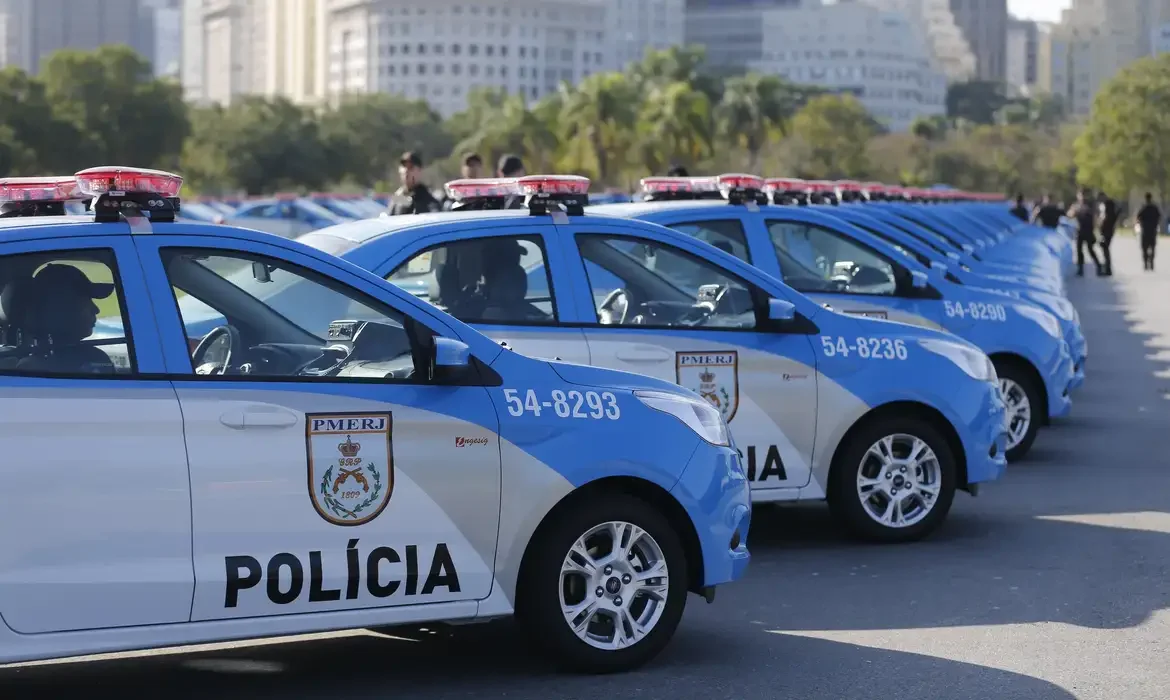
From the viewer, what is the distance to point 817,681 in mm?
6379

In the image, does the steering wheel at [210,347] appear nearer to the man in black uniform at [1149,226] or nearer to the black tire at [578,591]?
the black tire at [578,591]

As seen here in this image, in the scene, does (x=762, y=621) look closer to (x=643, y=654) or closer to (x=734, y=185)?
(x=643, y=654)

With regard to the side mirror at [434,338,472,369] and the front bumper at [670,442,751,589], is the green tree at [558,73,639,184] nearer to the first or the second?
the front bumper at [670,442,751,589]

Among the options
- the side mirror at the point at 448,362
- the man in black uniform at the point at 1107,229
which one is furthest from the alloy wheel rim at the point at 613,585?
the man in black uniform at the point at 1107,229

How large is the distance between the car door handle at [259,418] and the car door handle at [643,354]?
2874 millimetres

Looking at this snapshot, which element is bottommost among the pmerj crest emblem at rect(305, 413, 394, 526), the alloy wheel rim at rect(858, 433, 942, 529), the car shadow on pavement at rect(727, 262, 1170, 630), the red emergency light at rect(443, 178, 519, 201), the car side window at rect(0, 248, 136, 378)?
the car shadow on pavement at rect(727, 262, 1170, 630)

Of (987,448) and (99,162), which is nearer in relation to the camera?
(987,448)

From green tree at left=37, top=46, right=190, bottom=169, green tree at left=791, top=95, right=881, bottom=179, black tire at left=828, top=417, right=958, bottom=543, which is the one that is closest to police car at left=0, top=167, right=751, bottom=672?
black tire at left=828, top=417, right=958, bottom=543

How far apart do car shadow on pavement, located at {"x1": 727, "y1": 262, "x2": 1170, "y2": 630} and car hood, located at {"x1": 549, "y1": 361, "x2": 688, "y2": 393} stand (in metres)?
1.35

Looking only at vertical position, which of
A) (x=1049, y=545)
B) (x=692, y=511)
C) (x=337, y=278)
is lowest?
(x=1049, y=545)

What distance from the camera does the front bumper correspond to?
6.35m

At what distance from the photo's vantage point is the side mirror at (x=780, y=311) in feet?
27.8

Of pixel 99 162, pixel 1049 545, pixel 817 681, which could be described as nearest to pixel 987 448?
pixel 1049 545

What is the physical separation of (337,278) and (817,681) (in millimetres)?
2127
